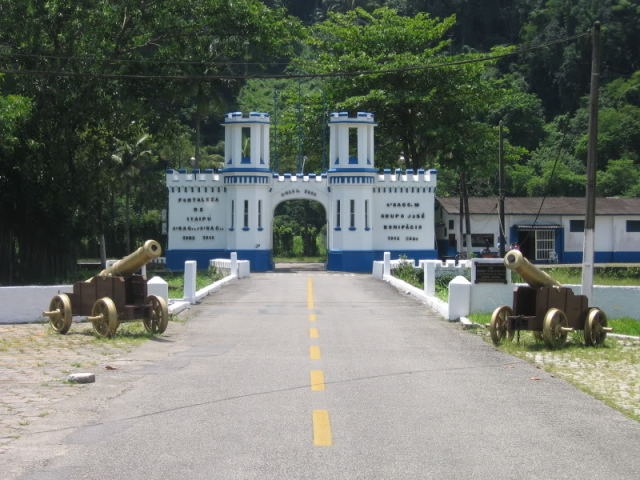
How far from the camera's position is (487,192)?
74.1m

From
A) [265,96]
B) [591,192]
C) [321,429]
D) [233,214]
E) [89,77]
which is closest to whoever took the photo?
[321,429]

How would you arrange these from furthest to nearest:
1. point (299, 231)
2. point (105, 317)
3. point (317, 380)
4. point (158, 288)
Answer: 1. point (299, 231)
2. point (158, 288)
3. point (105, 317)
4. point (317, 380)

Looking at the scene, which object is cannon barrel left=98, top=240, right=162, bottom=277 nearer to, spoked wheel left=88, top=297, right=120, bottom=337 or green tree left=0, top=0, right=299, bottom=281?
spoked wheel left=88, top=297, right=120, bottom=337

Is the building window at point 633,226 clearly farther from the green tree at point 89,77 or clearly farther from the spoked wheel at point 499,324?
the spoked wheel at point 499,324

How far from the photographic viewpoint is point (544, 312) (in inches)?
609

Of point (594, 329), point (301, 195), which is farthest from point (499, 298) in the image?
point (301, 195)

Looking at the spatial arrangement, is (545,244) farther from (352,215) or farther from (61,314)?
(61,314)

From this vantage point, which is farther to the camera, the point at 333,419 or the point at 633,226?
the point at 633,226

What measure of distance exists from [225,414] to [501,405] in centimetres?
290

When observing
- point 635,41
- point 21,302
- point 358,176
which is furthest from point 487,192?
point 21,302

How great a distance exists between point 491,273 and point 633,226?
41965 mm

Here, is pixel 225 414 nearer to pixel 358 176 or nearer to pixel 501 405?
pixel 501 405

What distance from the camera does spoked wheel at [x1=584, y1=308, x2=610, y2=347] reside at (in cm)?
1545

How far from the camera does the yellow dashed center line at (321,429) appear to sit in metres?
8.28
